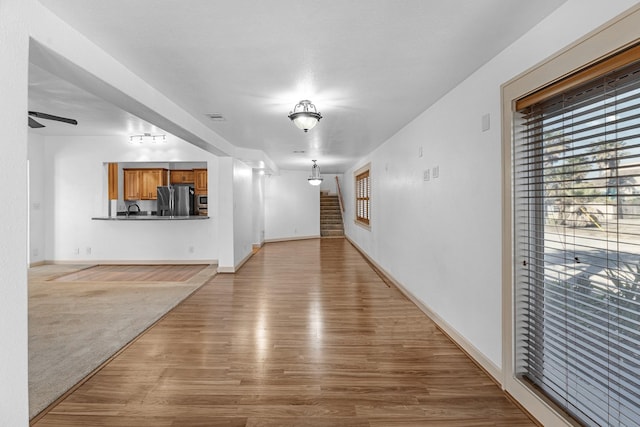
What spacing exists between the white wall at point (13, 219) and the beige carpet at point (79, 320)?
35.6 inches

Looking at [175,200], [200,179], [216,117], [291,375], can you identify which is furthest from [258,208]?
[291,375]

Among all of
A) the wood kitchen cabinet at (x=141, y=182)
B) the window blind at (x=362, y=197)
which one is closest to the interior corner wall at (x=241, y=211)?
the wood kitchen cabinet at (x=141, y=182)

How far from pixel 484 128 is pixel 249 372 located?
2.72 metres

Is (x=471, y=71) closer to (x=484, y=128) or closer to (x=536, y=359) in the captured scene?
(x=484, y=128)

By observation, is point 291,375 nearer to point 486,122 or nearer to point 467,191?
point 467,191

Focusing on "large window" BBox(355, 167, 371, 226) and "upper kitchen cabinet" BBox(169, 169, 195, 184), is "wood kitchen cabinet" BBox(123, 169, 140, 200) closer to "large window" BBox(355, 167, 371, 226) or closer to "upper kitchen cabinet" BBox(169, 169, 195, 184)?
"upper kitchen cabinet" BBox(169, 169, 195, 184)

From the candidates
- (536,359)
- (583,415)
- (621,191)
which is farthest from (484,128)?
(583,415)

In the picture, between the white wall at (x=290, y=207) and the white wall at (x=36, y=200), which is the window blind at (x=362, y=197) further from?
the white wall at (x=36, y=200)

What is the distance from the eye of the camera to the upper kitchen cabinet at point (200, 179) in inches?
315

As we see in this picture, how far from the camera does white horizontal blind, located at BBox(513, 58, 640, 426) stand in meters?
1.51

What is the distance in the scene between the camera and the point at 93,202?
675 cm

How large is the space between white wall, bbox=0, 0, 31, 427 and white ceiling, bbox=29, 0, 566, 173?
1.55ft

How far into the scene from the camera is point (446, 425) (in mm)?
1979

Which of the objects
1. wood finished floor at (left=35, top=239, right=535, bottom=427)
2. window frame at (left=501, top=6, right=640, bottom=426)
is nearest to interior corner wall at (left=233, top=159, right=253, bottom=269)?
wood finished floor at (left=35, top=239, right=535, bottom=427)
